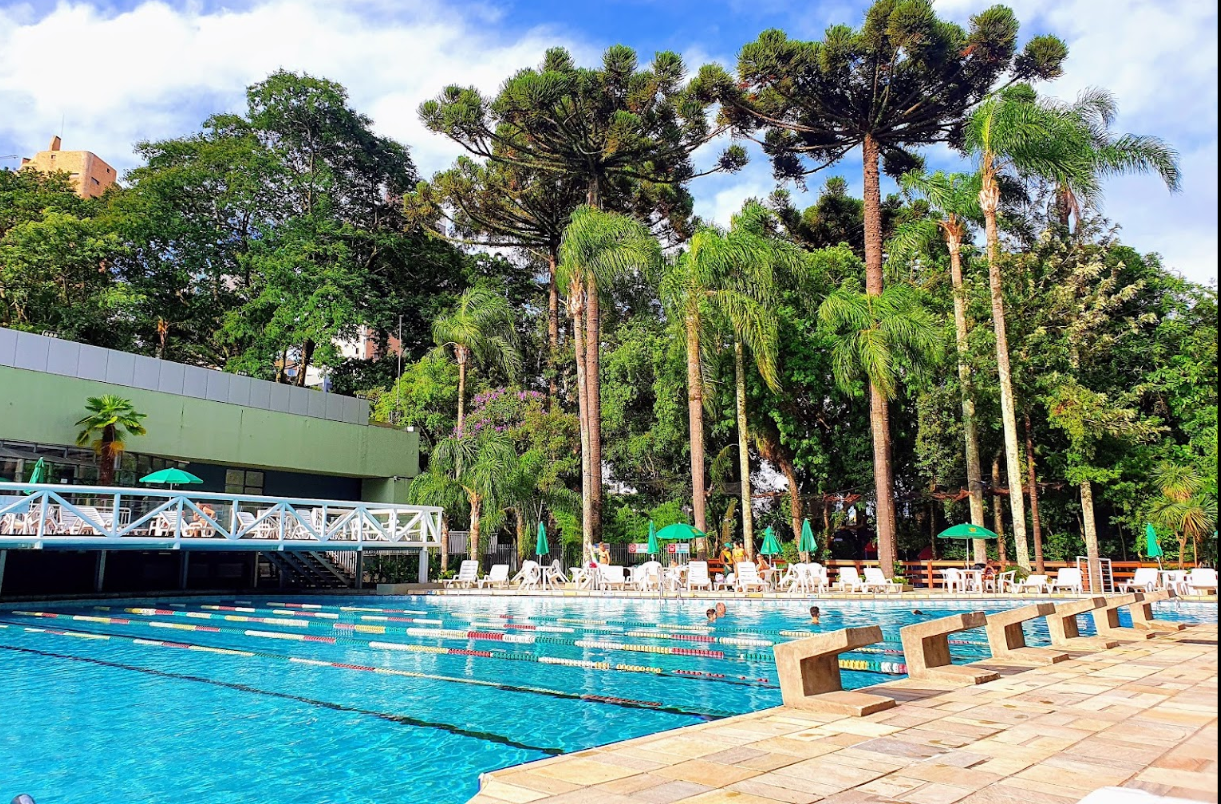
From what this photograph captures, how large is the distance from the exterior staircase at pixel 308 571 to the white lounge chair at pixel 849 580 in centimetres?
1263

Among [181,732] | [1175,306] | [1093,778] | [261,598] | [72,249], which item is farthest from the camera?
[72,249]

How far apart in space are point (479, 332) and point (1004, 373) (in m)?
16.6

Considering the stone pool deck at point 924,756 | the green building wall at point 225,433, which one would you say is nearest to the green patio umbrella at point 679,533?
the green building wall at point 225,433

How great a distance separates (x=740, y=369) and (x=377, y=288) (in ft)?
64.1

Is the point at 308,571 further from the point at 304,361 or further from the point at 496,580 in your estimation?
the point at 304,361

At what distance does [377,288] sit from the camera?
1496 inches

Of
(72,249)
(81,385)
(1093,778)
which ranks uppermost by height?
(72,249)

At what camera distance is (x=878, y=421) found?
23.2 metres

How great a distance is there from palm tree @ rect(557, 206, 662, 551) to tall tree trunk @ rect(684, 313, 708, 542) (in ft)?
9.27

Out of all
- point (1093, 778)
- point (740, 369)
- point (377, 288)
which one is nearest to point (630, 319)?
point (740, 369)

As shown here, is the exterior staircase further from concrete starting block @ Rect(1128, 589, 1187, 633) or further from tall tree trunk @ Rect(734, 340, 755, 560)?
concrete starting block @ Rect(1128, 589, 1187, 633)

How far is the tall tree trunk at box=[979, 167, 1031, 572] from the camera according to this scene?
2011cm

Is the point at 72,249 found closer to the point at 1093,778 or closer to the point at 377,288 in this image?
the point at 377,288

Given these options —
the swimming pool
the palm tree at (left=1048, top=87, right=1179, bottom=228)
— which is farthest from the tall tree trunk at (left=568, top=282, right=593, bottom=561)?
the palm tree at (left=1048, top=87, right=1179, bottom=228)
